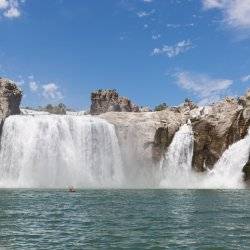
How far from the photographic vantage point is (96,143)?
7694 centimetres

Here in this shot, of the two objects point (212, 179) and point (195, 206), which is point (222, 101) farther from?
point (195, 206)

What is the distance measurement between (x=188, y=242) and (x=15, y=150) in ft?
176

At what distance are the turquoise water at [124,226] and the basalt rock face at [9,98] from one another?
39.4 m

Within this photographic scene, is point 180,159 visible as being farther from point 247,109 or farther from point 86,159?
point 86,159

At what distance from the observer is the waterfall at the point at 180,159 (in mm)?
77375

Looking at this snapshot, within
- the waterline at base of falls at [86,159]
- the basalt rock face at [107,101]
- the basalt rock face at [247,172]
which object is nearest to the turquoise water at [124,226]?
the basalt rock face at [247,172]

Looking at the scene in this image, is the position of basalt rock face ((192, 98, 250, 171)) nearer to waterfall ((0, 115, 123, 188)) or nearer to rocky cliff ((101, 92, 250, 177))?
rocky cliff ((101, 92, 250, 177))

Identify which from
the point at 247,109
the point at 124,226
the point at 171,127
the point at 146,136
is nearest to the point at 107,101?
the point at 146,136

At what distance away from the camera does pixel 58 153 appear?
7550cm

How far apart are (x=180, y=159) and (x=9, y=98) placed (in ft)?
87.7

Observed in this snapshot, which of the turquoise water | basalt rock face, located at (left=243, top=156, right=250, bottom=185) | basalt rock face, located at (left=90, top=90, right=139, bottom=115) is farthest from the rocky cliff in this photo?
the turquoise water

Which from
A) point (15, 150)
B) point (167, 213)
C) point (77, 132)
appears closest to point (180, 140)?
point (77, 132)

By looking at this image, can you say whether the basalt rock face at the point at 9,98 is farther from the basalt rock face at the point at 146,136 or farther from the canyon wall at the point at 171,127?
the basalt rock face at the point at 146,136

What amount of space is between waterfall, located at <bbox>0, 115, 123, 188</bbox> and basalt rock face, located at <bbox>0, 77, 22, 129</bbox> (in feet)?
9.08
